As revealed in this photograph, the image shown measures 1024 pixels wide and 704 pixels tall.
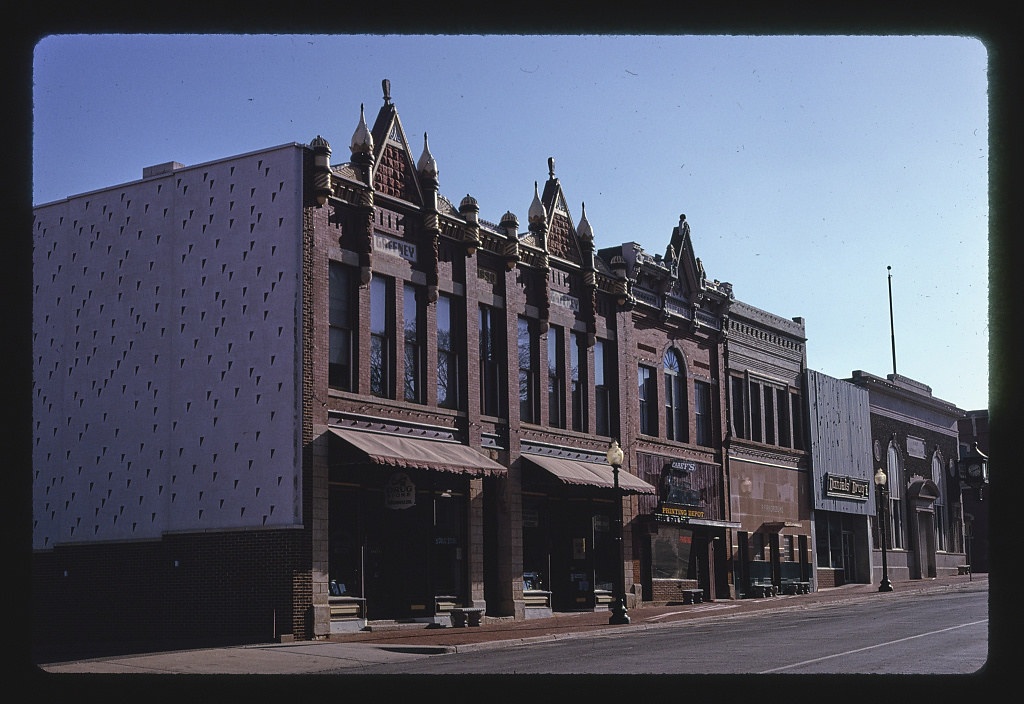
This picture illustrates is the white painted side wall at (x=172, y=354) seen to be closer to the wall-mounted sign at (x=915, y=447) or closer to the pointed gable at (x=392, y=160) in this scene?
the pointed gable at (x=392, y=160)

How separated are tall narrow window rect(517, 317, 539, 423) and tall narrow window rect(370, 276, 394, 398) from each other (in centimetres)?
648

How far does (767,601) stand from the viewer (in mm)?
43875

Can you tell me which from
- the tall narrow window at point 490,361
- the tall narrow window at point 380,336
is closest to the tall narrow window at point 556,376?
the tall narrow window at point 490,361

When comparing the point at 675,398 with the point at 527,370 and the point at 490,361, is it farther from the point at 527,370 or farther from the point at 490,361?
the point at 490,361

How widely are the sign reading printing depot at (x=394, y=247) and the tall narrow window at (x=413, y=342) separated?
783mm

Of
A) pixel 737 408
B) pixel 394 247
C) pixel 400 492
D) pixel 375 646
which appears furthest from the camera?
pixel 737 408

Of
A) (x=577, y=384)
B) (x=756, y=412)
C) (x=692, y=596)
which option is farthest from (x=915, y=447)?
(x=577, y=384)

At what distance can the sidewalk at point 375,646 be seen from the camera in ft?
64.8

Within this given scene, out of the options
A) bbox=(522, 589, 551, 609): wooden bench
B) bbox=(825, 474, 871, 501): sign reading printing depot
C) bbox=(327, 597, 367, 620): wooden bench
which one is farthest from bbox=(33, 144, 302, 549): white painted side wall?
bbox=(825, 474, 871, 501): sign reading printing depot

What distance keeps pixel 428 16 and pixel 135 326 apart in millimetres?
27324

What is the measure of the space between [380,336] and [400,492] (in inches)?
162

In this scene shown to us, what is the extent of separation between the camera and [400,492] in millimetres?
28812

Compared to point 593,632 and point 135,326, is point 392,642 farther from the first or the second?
point 135,326
